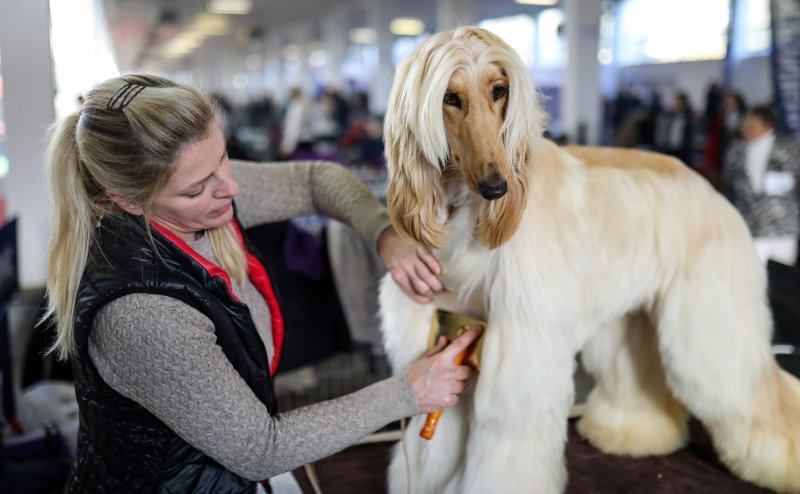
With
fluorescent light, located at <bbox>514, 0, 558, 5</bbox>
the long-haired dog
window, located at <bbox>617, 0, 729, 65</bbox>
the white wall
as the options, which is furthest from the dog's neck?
fluorescent light, located at <bbox>514, 0, 558, 5</bbox>

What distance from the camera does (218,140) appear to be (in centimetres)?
109

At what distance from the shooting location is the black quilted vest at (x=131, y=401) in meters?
1.01

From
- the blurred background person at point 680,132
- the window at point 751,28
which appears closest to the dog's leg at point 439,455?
the blurred background person at point 680,132

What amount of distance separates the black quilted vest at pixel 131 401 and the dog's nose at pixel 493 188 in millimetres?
440

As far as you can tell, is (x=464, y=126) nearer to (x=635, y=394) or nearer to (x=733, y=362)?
(x=733, y=362)

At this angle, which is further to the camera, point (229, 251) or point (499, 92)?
point (229, 251)

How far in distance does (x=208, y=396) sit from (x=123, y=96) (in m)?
0.48

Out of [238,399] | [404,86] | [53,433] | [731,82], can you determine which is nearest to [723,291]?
[404,86]

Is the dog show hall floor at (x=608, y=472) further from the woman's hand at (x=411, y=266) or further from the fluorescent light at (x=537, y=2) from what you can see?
the fluorescent light at (x=537, y=2)

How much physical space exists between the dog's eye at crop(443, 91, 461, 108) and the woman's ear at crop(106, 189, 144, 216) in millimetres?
511

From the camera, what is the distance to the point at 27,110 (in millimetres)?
2729

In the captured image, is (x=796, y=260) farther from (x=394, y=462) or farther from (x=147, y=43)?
(x=147, y=43)

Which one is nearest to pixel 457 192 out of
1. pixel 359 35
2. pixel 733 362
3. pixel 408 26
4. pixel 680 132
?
pixel 733 362

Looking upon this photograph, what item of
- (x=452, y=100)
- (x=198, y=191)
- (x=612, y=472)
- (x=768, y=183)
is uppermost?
(x=452, y=100)
